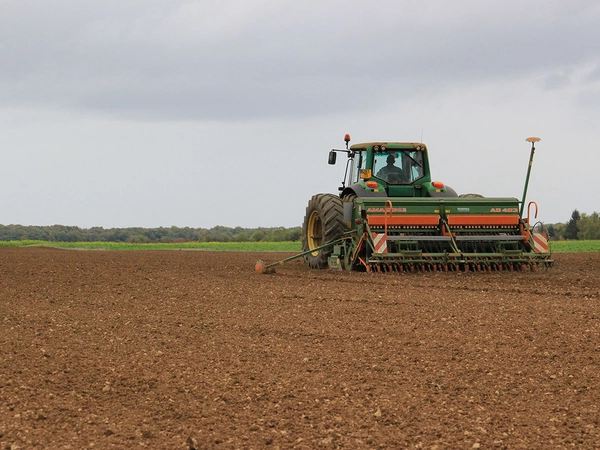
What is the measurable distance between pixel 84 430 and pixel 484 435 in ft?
7.21

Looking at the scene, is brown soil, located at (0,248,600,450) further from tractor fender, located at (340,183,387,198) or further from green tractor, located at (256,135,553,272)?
tractor fender, located at (340,183,387,198)

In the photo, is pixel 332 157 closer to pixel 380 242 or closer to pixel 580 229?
pixel 380 242

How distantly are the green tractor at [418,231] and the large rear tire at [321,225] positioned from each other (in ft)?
0.06

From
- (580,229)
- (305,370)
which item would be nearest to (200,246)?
(580,229)

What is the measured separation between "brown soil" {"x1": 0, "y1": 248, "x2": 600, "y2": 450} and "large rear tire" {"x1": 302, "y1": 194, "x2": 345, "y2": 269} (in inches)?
149

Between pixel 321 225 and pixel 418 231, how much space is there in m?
2.45

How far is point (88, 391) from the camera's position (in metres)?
5.14

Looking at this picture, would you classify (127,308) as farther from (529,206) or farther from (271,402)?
(529,206)

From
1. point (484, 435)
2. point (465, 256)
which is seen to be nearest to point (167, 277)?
point (465, 256)

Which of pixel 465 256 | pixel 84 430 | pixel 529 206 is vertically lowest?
pixel 84 430

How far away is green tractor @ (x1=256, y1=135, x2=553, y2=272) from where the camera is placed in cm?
1266

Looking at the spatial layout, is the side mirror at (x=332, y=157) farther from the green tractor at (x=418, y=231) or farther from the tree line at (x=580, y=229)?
the tree line at (x=580, y=229)

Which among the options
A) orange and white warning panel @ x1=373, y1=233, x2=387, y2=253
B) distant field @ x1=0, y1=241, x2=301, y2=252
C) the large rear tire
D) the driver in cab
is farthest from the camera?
distant field @ x1=0, y1=241, x2=301, y2=252

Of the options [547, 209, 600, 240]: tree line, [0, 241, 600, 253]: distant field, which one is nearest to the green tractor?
[0, 241, 600, 253]: distant field
